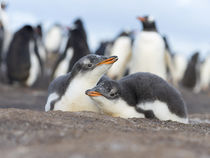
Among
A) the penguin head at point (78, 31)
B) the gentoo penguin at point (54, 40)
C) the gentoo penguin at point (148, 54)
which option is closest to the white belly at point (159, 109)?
the gentoo penguin at point (148, 54)

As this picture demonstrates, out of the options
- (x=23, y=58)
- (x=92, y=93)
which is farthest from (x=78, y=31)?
(x=92, y=93)

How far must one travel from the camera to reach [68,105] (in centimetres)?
487

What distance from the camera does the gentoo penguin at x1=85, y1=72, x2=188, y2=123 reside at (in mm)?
4648

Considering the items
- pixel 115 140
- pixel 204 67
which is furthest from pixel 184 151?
pixel 204 67

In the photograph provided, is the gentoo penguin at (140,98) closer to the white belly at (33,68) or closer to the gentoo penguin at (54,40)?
the white belly at (33,68)

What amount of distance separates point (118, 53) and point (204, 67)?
351 inches

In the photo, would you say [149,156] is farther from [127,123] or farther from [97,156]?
[127,123]

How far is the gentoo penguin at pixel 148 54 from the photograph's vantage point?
923 centimetres

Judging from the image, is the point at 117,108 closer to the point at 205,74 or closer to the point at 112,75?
the point at 112,75

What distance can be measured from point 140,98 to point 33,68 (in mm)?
8897

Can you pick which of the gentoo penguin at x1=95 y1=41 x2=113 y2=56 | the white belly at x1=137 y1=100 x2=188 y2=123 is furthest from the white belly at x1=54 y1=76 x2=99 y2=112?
the gentoo penguin at x1=95 y1=41 x2=113 y2=56

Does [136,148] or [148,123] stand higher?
[136,148]

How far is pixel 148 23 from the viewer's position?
968 cm

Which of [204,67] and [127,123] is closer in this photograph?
[127,123]
